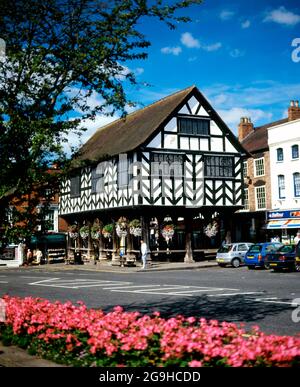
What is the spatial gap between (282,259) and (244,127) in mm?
25515

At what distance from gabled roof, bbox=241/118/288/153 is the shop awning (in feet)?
22.6

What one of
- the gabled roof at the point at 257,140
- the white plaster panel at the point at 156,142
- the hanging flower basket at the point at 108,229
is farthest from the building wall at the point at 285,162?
the hanging flower basket at the point at 108,229

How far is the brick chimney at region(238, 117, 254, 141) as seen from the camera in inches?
1914

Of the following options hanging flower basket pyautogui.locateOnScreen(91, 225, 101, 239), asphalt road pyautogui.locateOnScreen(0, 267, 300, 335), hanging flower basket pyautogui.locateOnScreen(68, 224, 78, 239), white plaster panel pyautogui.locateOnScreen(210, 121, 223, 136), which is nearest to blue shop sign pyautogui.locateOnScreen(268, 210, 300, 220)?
white plaster panel pyautogui.locateOnScreen(210, 121, 223, 136)

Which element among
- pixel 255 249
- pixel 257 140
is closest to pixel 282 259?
pixel 255 249

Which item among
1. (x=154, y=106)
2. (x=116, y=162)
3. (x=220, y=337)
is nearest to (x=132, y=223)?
(x=116, y=162)

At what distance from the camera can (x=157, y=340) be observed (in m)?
6.09

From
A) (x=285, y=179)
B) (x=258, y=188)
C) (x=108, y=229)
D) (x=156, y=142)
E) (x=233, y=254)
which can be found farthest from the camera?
(x=258, y=188)

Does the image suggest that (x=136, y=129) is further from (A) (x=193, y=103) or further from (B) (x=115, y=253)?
(B) (x=115, y=253)

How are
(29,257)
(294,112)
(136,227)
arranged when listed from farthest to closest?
(29,257) → (294,112) → (136,227)

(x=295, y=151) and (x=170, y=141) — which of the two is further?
(x=295, y=151)

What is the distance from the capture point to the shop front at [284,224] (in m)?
37.1

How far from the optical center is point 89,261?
39.9m
